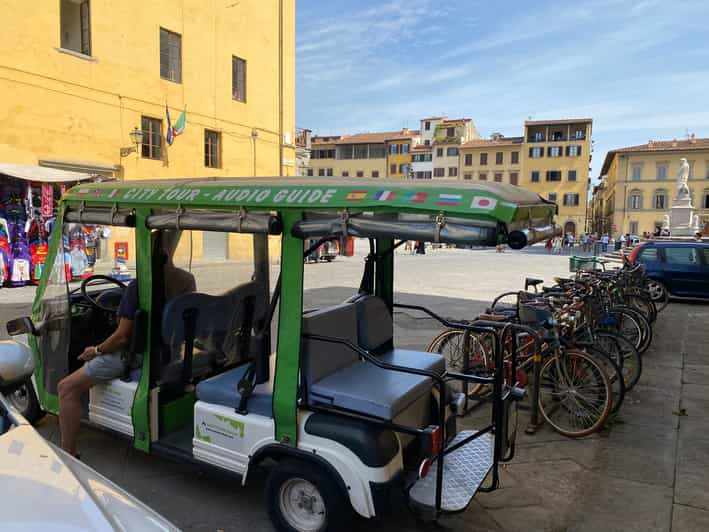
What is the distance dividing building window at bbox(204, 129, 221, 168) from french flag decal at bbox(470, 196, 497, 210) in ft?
65.8

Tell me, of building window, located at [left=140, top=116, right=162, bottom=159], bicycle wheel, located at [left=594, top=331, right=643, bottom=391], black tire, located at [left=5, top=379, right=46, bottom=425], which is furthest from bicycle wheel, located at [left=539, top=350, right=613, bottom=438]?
building window, located at [left=140, top=116, right=162, bottom=159]

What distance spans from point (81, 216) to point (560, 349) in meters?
4.34

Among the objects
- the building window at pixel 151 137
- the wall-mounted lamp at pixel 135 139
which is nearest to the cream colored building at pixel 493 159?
the building window at pixel 151 137

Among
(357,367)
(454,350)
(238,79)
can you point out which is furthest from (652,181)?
(357,367)

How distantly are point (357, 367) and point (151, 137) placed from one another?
686 inches

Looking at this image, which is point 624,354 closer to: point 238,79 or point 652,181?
point 238,79

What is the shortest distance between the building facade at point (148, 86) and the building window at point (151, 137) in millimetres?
35

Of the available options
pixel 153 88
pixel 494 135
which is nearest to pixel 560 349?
pixel 153 88

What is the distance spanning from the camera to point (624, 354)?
601 cm

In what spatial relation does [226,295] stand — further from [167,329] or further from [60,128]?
[60,128]

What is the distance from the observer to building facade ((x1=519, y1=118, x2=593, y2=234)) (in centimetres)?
6425

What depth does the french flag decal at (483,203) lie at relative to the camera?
2.62m

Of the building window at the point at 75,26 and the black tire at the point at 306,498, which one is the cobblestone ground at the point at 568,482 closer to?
the black tire at the point at 306,498

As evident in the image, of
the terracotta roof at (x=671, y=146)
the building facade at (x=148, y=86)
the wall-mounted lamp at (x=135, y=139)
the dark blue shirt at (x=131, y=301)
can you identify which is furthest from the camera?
the terracotta roof at (x=671, y=146)
